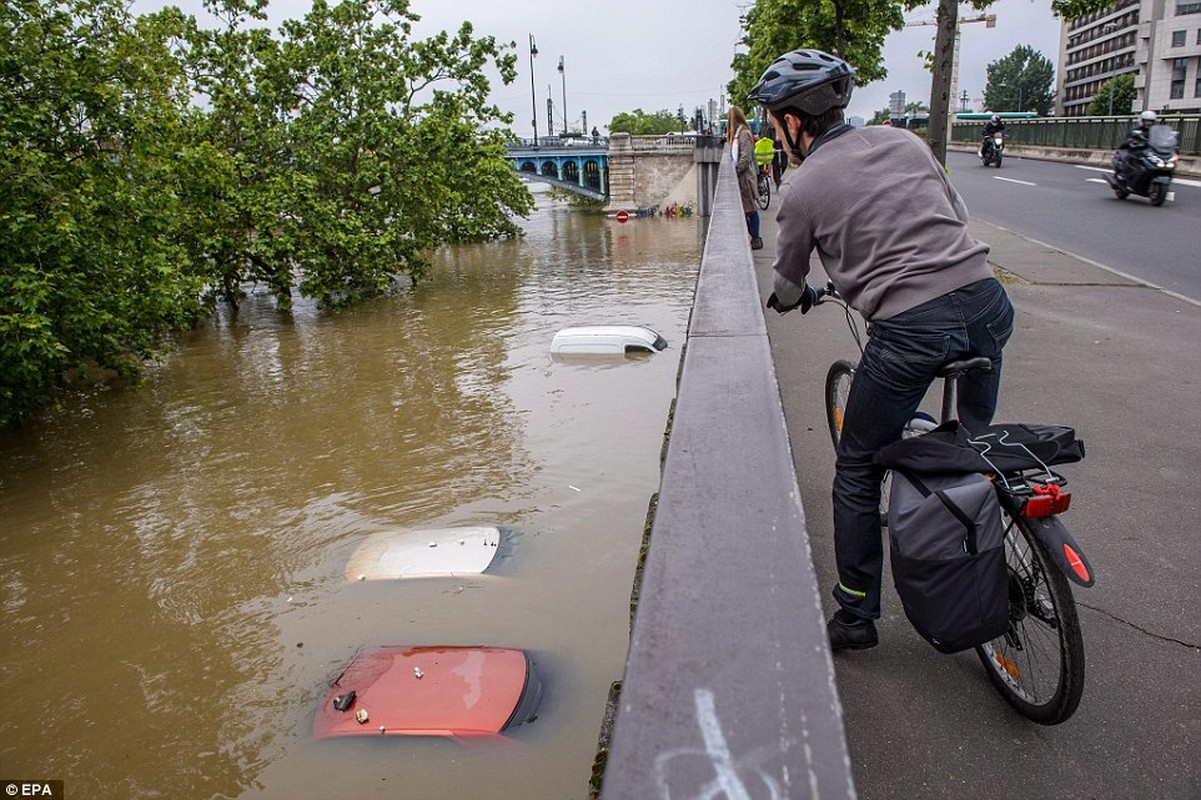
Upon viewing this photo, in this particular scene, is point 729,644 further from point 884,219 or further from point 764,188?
point 764,188

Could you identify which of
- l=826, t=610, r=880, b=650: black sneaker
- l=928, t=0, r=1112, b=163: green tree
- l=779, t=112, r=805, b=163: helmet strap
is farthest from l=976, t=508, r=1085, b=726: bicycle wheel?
l=928, t=0, r=1112, b=163: green tree

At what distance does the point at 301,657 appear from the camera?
19.3 ft

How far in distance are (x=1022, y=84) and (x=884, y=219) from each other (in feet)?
440

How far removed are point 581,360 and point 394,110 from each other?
11408 millimetres

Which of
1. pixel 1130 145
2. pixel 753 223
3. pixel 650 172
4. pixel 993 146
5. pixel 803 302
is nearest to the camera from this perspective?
pixel 803 302

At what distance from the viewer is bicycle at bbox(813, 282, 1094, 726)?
2.37m

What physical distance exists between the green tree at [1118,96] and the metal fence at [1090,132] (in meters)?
41.8

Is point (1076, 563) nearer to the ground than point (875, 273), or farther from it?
nearer to the ground

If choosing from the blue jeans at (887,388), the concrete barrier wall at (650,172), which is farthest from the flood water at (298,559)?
the concrete barrier wall at (650,172)

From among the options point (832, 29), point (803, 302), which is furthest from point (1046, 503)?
point (832, 29)

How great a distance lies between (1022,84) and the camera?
117312mm

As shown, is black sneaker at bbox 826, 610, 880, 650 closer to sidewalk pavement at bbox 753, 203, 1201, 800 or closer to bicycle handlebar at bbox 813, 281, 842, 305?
sidewalk pavement at bbox 753, 203, 1201, 800

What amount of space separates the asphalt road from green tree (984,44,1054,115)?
338 ft

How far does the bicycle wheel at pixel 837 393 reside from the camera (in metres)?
4.43
